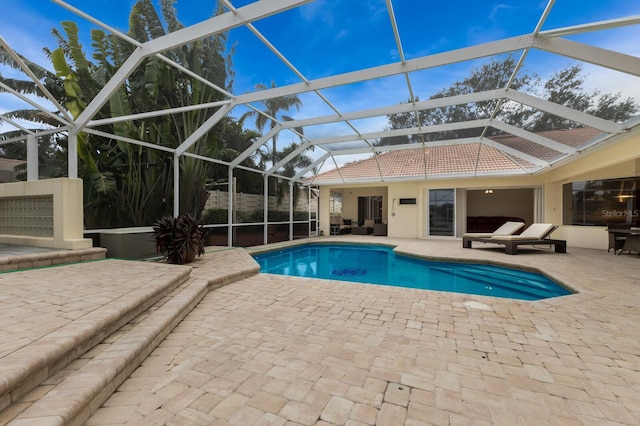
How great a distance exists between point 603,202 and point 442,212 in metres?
6.10

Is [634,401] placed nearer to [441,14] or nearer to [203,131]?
[441,14]

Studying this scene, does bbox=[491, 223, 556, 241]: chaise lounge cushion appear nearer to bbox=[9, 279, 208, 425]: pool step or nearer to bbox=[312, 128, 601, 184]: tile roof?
bbox=[312, 128, 601, 184]: tile roof

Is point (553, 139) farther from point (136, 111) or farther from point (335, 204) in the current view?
point (136, 111)

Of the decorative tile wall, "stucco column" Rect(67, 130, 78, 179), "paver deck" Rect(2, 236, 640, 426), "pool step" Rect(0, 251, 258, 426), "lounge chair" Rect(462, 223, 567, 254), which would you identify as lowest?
"paver deck" Rect(2, 236, 640, 426)

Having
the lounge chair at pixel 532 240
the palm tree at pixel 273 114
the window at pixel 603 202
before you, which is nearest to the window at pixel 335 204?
the palm tree at pixel 273 114

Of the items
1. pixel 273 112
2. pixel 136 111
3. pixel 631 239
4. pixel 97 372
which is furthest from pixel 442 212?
pixel 97 372

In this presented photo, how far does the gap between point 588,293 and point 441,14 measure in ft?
18.3

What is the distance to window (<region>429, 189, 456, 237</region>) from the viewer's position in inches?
588

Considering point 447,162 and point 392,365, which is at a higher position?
point 447,162

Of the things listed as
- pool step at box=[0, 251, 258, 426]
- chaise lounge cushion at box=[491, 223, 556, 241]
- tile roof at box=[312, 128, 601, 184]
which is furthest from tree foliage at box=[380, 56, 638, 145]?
pool step at box=[0, 251, 258, 426]

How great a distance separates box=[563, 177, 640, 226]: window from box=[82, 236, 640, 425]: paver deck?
8.26 m

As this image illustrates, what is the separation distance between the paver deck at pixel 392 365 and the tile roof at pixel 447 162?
7.73 metres

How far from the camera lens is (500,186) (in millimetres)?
14172

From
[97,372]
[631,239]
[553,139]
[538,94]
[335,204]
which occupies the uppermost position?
[538,94]
